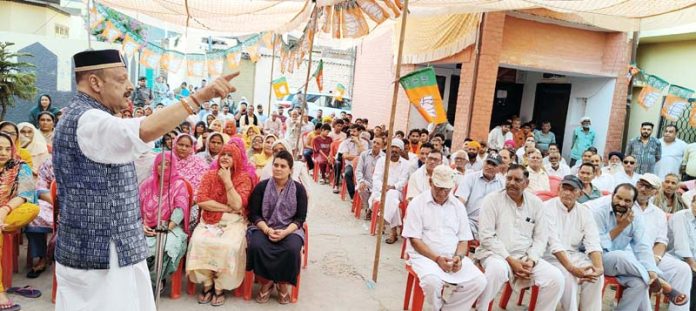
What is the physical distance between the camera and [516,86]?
1220 centimetres

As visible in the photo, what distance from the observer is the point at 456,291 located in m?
3.78

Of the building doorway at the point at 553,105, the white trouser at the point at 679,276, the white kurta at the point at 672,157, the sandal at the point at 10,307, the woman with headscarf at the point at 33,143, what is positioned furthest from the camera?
the building doorway at the point at 553,105

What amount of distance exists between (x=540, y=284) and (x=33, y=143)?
220 inches

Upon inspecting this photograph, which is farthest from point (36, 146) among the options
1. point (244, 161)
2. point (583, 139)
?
point (583, 139)

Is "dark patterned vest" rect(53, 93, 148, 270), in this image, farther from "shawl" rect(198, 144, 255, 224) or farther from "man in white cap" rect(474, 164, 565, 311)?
"man in white cap" rect(474, 164, 565, 311)

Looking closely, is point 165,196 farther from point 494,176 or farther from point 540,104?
point 540,104

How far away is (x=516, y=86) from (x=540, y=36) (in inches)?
130

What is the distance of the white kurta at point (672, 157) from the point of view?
7.75 m

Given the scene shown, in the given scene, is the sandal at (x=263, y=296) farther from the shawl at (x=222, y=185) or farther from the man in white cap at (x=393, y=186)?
the man in white cap at (x=393, y=186)

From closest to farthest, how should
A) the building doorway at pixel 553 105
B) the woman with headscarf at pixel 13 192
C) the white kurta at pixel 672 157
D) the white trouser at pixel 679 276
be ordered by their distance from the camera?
the woman with headscarf at pixel 13 192, the white trouser at pixel 679 276, the white kurta at pixel 672 157, the building doorway at pixel 553 105

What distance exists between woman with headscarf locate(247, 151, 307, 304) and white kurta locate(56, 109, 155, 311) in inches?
74.4

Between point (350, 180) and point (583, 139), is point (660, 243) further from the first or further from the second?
point (583, 139)

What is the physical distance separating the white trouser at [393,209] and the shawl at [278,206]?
2167 millimetres

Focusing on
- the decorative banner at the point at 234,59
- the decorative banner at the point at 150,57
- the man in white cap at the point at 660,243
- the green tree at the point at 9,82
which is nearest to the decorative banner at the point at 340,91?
the decorative banner at the point at 234,59
